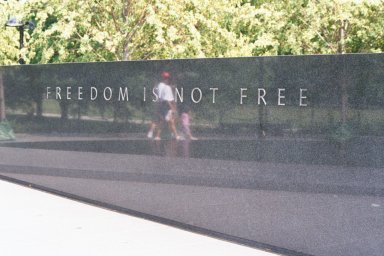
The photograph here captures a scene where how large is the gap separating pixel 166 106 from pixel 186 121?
0.47 meters

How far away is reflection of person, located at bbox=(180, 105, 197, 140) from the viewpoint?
26.6 feet

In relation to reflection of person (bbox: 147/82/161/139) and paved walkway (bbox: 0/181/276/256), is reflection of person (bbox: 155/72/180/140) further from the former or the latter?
paved walkway (bbox: 0/181/276/256)

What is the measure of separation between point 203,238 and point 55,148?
14.4ft

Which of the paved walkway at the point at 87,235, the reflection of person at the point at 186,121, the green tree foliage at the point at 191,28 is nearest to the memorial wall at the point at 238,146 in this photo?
the reflection of person at the point at 186,121

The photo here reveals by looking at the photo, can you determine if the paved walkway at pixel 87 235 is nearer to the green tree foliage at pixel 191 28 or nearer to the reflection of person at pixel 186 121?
the reflection of person at pixel 186 121

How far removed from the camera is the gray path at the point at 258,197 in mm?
6066

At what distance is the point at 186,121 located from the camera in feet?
26.7

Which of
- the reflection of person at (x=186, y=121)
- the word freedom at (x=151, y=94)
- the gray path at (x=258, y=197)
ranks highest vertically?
the word freedom at (x=151, y=94)

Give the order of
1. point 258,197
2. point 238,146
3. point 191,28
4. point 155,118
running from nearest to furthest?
1. point 258,197
2. point 238,146
3. point 155,118
4. point 191,28

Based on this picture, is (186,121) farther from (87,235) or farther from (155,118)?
(87,235)

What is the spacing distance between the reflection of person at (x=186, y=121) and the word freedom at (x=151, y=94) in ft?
0.41

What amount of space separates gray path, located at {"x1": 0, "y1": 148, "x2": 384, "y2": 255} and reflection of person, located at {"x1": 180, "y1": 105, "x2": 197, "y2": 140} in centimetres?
32

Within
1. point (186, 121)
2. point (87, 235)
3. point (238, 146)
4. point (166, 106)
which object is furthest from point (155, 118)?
point (87, 235)

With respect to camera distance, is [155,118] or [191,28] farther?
[191,28]
